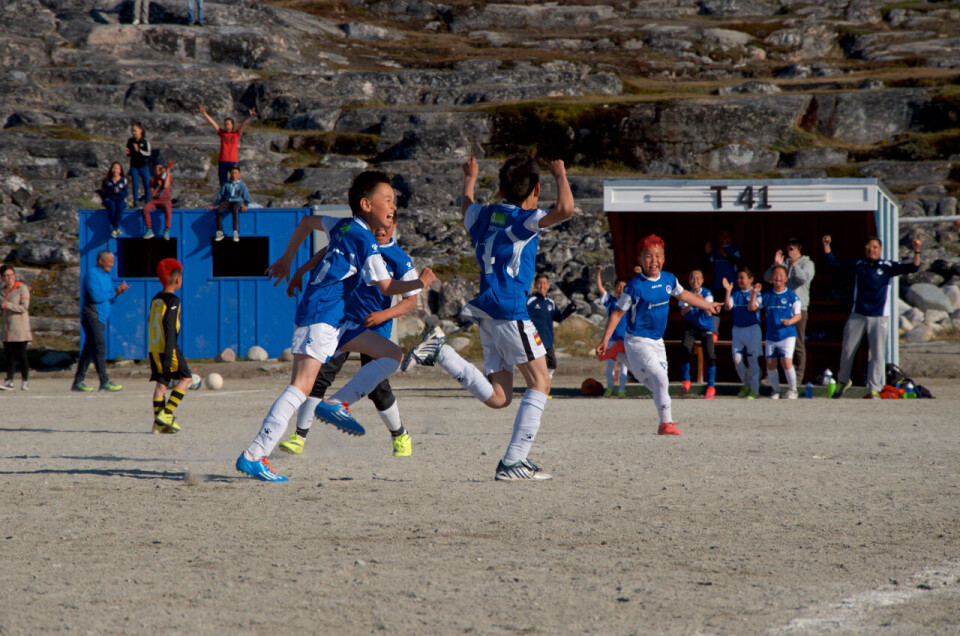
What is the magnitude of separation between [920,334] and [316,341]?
1806 centimetres

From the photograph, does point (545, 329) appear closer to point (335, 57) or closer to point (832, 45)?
point (335, 57)

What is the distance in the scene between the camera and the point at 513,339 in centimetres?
614

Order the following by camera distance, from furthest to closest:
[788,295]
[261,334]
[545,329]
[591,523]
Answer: [261,334] → [545,329] → [788,295] → [591,523]

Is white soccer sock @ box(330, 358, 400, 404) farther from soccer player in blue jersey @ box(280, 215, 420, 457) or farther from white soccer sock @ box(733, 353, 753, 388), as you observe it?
white soccer sock @ box(733, 353, 753, 388)

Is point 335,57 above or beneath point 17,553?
above

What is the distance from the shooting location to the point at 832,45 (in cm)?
6950

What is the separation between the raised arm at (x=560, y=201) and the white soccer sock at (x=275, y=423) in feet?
5.78

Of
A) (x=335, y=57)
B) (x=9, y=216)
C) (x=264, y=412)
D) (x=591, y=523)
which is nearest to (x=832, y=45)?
(x=335, y=57)

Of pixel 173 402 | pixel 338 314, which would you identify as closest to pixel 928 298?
pixel 173 402

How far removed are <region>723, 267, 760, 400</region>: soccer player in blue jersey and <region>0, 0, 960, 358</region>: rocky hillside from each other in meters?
8.47

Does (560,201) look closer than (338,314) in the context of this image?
Yes

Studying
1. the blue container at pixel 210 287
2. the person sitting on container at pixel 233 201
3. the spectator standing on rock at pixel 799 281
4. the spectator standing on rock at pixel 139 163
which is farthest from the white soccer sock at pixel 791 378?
the spectator standing on rock at pixel 139 163

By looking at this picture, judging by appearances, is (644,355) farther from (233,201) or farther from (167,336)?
(233,201)

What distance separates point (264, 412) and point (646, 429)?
436 cm
